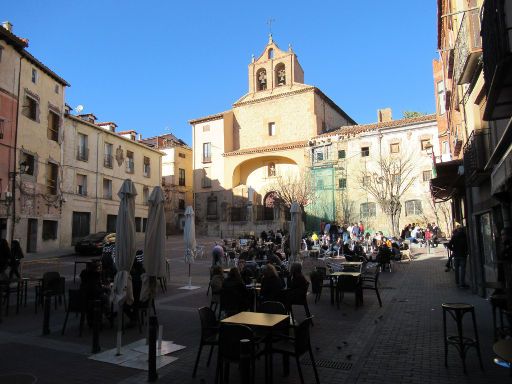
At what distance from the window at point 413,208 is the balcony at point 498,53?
94.8ft

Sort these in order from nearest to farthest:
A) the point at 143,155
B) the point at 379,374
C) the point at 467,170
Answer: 1. the point at 379,374
2. the point at 467,170
3. the point at 143,155

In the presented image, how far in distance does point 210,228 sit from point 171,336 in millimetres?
36743

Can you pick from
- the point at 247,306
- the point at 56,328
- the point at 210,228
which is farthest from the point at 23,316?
the point at 210,228

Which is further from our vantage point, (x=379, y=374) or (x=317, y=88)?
(x=317, y=88)

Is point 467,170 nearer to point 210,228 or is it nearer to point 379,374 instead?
point 379,374

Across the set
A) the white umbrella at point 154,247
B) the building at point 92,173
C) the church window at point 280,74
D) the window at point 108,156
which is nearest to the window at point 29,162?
the building at point 92,173

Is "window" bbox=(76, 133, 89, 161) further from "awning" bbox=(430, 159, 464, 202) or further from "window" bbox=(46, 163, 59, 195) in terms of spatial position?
"awning" bbox=(430, 159, 464, 202)

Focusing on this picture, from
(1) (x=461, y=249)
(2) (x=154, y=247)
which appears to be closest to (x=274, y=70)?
(1) (x=461, y=249)

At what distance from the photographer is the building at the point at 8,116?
22.1m

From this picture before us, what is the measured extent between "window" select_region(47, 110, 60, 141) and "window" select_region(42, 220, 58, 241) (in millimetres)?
5763

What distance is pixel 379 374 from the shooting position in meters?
5.46

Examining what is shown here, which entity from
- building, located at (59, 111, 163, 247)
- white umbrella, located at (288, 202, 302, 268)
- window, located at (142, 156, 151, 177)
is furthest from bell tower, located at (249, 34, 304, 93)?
white umbrella, located at (288, 202, 302, 268)

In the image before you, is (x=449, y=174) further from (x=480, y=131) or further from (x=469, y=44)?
(x=469, y=44)

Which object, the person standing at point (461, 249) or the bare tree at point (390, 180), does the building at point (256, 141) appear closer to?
the bare tree at point (390, 180)
